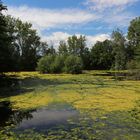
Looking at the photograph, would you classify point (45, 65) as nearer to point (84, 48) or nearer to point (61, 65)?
point (61, 65)

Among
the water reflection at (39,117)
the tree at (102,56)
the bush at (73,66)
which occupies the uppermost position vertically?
the tree at (102,56)

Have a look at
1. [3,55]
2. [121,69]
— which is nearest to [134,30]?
[121,69]

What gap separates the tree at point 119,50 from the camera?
293ft

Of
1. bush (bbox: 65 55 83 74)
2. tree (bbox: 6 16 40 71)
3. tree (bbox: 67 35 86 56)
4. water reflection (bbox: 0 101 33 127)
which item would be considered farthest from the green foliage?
water reflection (bbox: 0 101 33 127)

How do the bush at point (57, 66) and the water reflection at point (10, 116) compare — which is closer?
the water reflection at point (10, 116)

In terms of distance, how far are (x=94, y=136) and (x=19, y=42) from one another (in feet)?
258

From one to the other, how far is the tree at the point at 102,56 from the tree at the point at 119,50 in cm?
264

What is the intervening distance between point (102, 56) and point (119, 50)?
5.42m

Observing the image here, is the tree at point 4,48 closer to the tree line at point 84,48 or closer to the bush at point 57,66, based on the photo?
the bush at point 57,66

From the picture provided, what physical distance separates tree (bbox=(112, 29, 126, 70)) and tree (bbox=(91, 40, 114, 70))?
264 cm

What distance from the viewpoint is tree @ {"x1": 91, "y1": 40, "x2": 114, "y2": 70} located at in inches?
3701

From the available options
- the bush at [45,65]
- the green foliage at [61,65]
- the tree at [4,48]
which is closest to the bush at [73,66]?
the green foliage at [61,65]

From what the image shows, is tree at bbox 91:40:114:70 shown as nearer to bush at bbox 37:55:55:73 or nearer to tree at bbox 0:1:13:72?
bush at bbox 37:55:55:73

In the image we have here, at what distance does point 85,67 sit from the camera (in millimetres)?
92562
